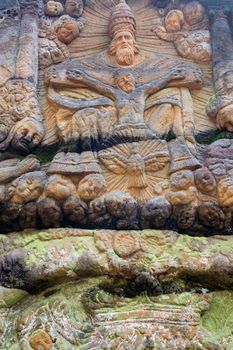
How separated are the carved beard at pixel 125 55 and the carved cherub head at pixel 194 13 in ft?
2.41

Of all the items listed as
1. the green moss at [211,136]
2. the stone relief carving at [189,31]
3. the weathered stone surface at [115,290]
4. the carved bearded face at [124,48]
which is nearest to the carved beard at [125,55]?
the carved bearded face at [124,48]

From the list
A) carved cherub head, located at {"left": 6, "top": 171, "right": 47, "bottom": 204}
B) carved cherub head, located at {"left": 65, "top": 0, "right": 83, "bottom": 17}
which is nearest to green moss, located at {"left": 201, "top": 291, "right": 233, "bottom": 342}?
carved cherub head, located at {"left": 6, "top": 171, "right": 47, "bottom": 204}

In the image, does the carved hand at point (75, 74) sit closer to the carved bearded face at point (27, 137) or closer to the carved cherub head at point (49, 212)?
the carved bearded face at point (27, 137)

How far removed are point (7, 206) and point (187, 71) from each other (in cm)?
185

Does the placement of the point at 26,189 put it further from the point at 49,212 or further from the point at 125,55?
the point at 125,55

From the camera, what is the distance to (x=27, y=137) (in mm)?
4301

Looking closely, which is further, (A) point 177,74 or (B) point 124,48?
(B) point 124,48

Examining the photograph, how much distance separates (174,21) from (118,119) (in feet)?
4.46

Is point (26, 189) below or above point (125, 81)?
below

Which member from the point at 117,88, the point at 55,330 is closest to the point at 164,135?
the point at 117,88

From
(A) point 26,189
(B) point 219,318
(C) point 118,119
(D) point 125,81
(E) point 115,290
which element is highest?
(D) point 125,81

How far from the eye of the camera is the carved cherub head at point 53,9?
5.31 metres

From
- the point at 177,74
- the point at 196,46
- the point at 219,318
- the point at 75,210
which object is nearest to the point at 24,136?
the point at 75,210

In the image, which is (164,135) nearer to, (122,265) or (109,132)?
(109,132)
